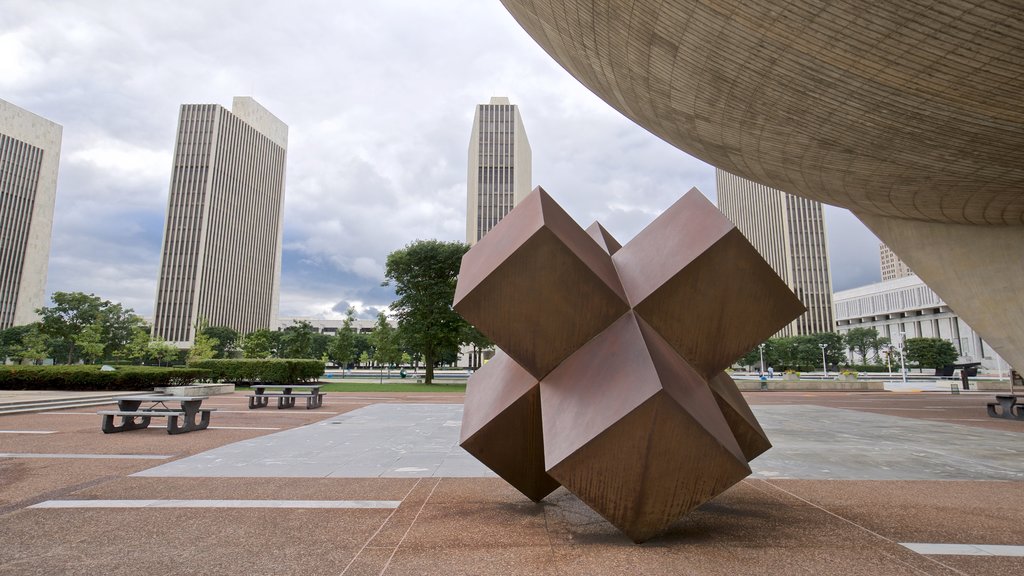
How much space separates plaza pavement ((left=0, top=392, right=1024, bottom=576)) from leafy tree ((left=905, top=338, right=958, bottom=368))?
78.2m

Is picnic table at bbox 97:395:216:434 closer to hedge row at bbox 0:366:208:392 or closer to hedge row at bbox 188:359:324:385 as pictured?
hedge row at bbox 0:366:208:392

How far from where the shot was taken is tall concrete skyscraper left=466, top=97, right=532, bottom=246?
96812mm

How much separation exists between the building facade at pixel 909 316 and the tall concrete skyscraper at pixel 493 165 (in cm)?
6861

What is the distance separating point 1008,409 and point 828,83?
17.6 metres

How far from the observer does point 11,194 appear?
83.6 m

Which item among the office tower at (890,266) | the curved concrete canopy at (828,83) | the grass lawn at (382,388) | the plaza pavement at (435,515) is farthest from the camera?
the office tower at (890,266)

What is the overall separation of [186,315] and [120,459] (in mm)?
98770

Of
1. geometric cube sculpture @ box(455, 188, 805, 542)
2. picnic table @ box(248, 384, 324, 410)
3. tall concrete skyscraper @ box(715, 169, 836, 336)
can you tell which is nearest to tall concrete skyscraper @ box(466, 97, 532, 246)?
tall concrete skyscraper @ box(715, 169, 836, 336)

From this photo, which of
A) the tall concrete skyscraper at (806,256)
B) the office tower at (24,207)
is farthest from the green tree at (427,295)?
the tall concrete skyscraper at (806,256)

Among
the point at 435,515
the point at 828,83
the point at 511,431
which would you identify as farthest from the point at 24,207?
Result: the point at 828,83

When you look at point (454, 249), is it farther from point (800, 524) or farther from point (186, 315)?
point (186, 315)

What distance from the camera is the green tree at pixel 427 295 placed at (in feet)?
127

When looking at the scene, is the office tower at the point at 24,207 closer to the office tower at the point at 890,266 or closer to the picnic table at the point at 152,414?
the picnic table at the point at 152,414

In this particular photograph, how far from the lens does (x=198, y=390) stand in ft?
72.0
